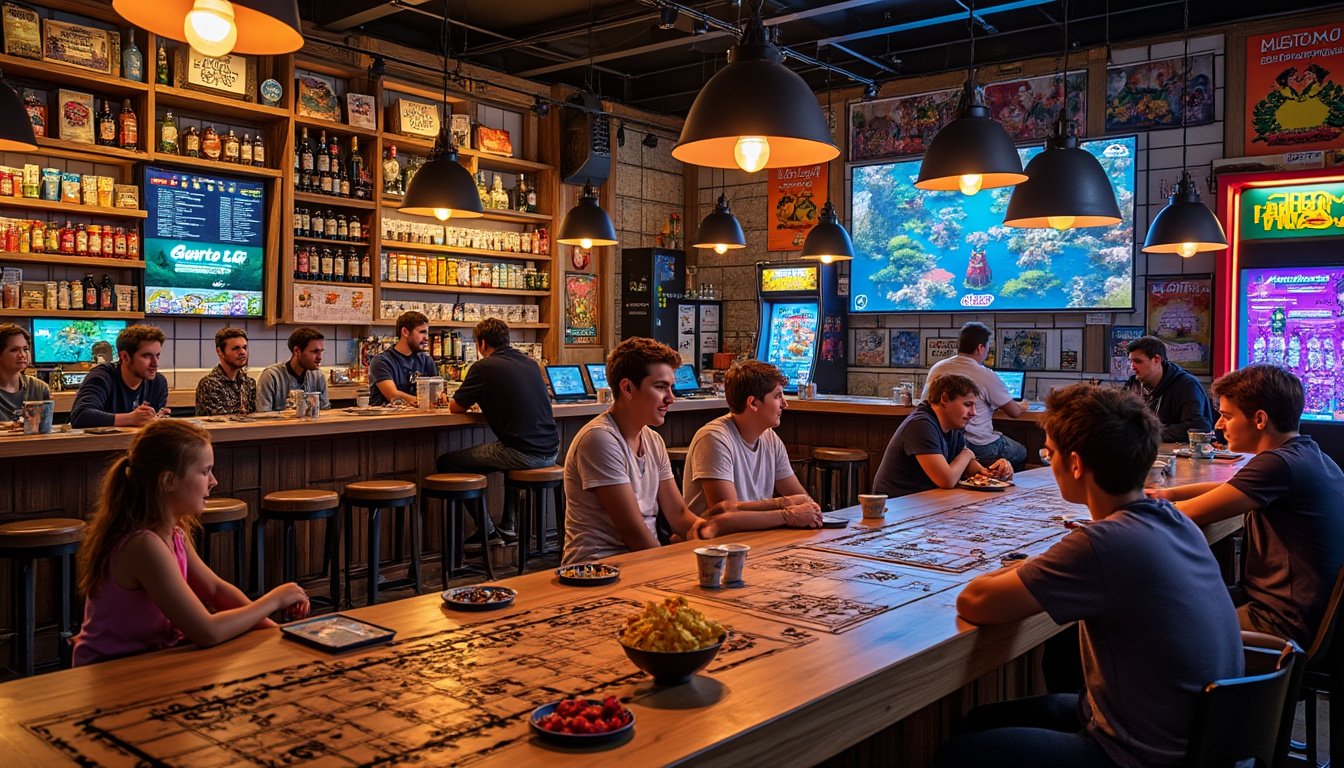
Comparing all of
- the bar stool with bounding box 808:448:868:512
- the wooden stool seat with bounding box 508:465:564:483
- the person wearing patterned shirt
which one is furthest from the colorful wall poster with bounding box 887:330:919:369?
the person wearing patterned shirt

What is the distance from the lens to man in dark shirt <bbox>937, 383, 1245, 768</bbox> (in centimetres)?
206

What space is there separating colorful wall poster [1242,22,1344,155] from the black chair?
7.45m

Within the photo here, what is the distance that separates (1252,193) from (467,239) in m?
6.53

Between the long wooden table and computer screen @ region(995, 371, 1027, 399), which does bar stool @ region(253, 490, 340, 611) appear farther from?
computer screen @ region(995, 371, 1027, 399)

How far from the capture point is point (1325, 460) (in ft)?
11.1

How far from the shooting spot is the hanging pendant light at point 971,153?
3906 millimetres

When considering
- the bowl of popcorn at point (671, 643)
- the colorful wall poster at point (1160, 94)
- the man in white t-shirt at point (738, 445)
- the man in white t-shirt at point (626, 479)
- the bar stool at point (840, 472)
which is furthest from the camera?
the colorful wall poster at point (1160, 94)

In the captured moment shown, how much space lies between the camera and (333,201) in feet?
27.1

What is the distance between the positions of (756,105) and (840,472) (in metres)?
5.06

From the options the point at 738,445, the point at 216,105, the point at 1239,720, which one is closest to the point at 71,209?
the point at 216,105

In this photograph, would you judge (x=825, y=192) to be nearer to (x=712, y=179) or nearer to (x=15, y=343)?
(x=712, y=179)

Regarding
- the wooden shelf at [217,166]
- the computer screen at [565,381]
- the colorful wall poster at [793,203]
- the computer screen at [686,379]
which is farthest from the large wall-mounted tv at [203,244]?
the colorful wall poster at [793,203]

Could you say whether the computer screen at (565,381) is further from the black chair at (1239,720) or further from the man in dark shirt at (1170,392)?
the black chair at (1239,720)

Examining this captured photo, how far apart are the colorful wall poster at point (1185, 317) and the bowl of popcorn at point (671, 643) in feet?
25.4
